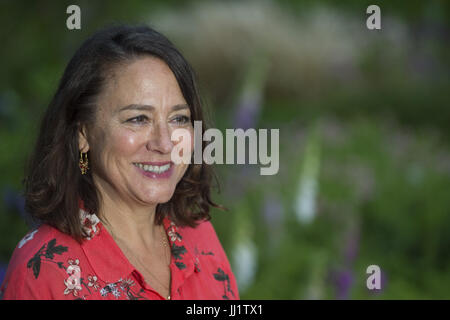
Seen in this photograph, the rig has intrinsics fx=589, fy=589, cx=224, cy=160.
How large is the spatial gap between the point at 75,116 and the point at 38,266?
0.44 m

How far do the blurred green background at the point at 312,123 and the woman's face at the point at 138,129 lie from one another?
11.9 inches

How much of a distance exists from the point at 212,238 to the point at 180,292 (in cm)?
30

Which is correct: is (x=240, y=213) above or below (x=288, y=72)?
below

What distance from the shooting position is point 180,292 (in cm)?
170

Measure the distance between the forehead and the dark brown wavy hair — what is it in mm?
20

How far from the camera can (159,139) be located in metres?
1.59

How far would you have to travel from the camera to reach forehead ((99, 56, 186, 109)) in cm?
155

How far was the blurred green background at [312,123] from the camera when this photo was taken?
3619mm

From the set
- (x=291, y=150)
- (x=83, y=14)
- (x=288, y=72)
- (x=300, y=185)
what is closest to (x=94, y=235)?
(x=300, y=185)

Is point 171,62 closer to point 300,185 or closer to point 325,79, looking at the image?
point 300,185

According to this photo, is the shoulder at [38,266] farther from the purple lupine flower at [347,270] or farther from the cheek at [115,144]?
the purple lupine flower at [347,270]

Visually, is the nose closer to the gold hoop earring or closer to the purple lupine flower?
the gold hoop earring

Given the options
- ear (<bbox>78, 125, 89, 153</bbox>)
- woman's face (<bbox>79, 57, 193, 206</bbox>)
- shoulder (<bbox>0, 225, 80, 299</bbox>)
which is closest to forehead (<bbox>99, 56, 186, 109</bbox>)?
woman's face (<bbox>79, 57, 193, 206</bbox>)
